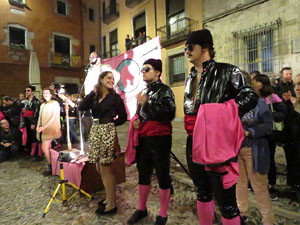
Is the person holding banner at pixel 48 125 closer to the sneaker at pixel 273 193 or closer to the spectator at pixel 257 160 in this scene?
the spectator at pixel 257 160

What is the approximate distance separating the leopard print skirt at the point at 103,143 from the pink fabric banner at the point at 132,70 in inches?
39.4

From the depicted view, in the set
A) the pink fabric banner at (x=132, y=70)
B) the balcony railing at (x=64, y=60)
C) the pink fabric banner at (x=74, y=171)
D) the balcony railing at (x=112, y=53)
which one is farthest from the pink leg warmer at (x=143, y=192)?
the balcony railing at (x=64, y=60)

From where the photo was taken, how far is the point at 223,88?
161 centimetres

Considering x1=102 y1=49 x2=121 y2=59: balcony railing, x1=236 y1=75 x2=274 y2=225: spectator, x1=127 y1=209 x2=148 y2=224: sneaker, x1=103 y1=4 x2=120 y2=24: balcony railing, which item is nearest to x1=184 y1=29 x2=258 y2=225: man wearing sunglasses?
x1=236 y1=75 x2=274 y2=225: spectator

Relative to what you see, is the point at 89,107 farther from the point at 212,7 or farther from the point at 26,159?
the point at 212,7

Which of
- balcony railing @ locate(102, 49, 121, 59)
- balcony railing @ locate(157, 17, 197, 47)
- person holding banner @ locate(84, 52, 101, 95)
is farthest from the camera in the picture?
balcony railing @ locate(102, 49, 121, 59)

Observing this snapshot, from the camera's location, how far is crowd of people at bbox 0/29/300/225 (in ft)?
4.89

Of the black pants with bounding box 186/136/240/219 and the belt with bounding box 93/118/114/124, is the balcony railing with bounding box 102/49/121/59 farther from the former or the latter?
the black pants with bounding box 186/136/240/219

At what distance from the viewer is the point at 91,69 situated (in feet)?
11.3

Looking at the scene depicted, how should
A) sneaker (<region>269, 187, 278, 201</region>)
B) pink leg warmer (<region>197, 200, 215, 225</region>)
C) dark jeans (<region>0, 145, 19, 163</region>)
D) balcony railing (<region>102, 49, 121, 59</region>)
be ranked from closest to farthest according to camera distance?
pink leg warmer (<region>197, 200, 215, 225</region>)
sneaker (<region>269, 187, 278, 201</region>)
dark jeans (<region>0, 145, 19, 163</region>)
balcony railing (<region>102, 49, 121, 59</region>)

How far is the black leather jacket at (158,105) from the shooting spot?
215 centimetres

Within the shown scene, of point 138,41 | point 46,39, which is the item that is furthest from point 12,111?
point 46,39

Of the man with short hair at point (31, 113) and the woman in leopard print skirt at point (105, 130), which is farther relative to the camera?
the man with short hair at point (31, 113)

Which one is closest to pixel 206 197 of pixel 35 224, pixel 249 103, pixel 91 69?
pixel 249 103
